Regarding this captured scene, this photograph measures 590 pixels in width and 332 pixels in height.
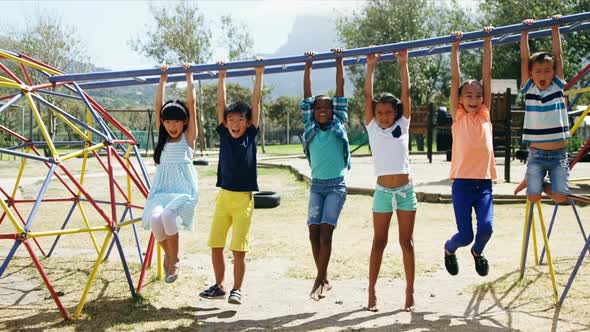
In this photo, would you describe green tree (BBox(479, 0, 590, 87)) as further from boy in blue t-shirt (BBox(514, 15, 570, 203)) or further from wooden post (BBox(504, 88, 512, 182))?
boy in blue t-shirt (BBox(514, 15, 570, 203))

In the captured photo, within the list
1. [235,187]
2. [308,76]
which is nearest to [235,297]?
[235,187]

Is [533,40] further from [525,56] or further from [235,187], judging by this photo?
[235,187]

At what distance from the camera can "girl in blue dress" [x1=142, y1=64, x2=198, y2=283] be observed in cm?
458

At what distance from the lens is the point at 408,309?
4.66m

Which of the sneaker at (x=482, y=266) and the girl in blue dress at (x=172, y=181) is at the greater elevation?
the girl in blue dress at (x=172, y=181)

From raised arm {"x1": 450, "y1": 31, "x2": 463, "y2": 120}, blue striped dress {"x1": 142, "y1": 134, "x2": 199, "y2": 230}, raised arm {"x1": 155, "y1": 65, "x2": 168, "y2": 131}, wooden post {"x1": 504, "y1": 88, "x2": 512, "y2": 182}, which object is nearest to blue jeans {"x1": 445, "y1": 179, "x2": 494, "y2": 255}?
raised arm {"x1": 450, "y1": 31, "x2": 463, "y2": 120}

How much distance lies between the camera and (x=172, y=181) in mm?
4816

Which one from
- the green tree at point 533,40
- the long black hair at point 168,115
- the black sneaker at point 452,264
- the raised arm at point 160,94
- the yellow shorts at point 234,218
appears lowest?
the black sneaker at point 452,264

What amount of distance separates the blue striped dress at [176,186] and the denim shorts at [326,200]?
985 mm

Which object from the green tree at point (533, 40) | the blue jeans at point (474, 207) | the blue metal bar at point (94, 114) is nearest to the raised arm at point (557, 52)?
the blue jeans at point (474, 207)

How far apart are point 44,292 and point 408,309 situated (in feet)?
11.3

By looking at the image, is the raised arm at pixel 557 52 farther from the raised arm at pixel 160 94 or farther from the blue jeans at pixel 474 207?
the raised arm at pixel 160 94

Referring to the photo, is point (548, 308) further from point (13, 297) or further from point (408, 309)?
point (13, 297)

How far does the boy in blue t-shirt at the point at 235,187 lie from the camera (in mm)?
4797
